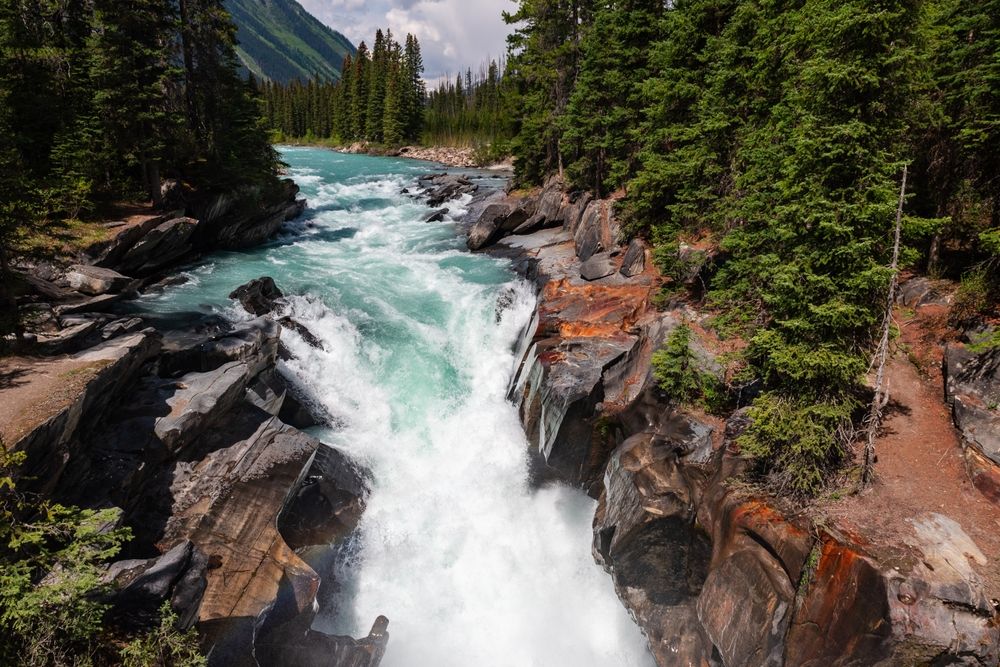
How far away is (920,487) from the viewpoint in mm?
8609

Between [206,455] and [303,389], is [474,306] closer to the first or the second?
[303,389]

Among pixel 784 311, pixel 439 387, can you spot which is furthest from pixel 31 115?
pixel 784 311

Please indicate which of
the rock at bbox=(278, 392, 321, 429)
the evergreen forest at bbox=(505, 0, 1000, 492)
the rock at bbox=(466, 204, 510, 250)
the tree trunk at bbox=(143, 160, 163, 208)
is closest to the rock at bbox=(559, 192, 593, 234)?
the rock at bbox=(466, 204, 510, 250)

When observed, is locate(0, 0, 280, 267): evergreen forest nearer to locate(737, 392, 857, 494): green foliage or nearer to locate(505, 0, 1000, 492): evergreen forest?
locate(505, 0, 1000, 492): evergreen forest

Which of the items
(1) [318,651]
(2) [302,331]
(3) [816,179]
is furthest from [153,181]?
(3) [816,179]

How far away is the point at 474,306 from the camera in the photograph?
22.0m

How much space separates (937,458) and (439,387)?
1417 cm

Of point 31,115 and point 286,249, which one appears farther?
point 286,249

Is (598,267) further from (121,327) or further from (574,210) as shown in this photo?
(121,327)

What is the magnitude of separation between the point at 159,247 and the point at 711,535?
82.5ft

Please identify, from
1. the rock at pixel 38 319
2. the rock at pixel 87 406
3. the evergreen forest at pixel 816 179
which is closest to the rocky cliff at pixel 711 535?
the evergreen forest at pixel 816 179

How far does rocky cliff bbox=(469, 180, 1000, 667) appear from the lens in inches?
270

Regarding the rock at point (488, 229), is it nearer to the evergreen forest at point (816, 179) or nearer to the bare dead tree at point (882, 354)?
the evergreen forest at point (816, 179)

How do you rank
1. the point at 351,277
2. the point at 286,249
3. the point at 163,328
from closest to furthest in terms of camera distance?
the point at 163,328 < the point at 351,277 < the point at 286,249
